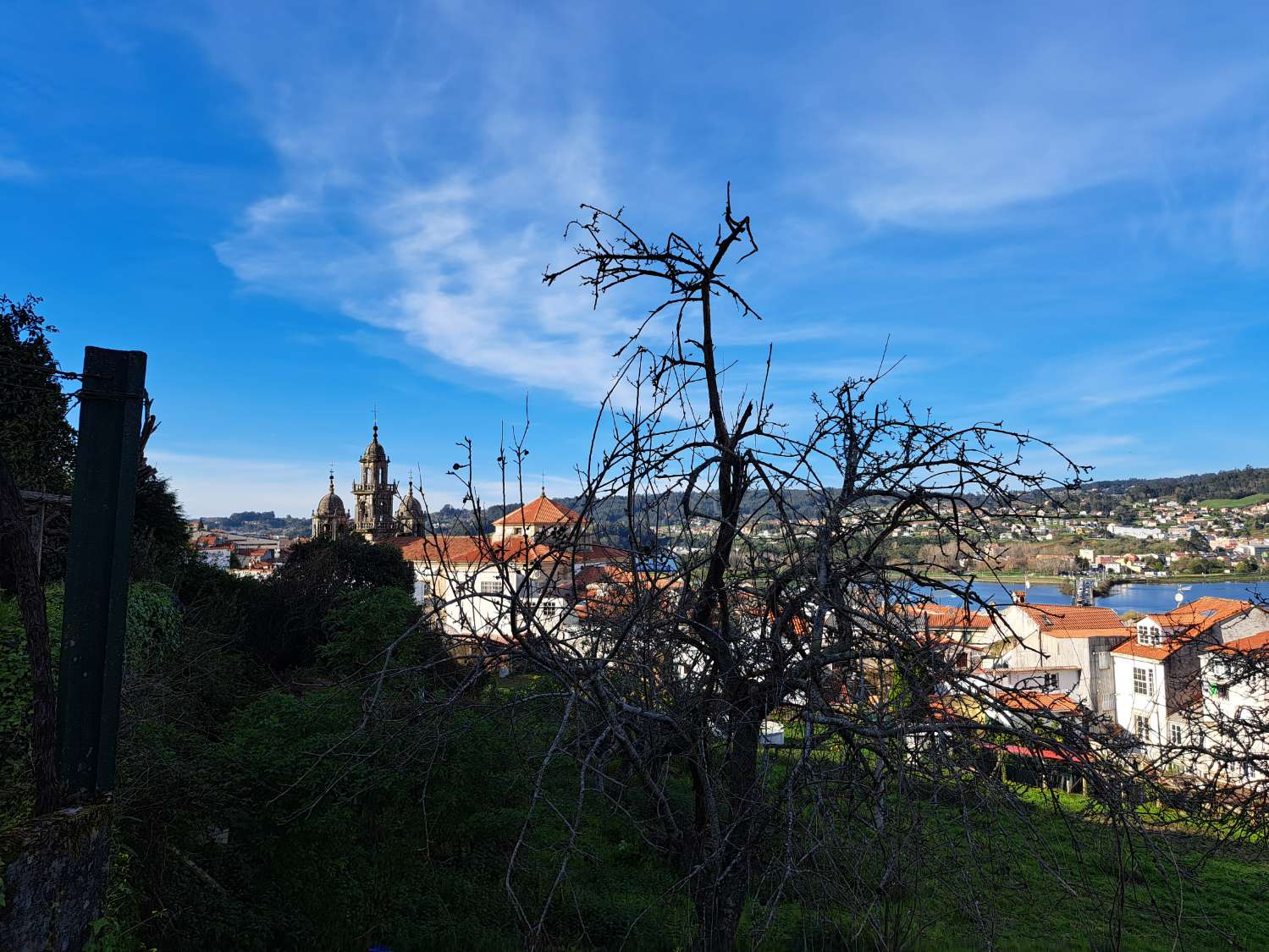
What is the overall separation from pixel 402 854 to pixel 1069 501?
7.23 m

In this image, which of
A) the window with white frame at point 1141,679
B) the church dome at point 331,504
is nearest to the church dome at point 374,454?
the church dome at point 331,504

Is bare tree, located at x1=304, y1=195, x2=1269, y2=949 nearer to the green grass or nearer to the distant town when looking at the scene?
the distant town

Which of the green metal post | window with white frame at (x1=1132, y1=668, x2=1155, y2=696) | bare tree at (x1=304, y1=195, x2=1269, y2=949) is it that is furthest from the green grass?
the green metal post

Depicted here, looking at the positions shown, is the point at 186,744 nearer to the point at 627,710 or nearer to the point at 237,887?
the point at 237,887

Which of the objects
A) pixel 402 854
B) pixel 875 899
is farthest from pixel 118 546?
pixel 402 854

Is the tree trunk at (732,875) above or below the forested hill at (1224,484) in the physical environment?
below

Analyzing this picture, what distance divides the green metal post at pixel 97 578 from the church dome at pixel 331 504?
59170 mm

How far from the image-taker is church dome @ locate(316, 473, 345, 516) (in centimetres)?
5962

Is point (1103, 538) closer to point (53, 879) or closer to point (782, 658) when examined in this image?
point (782, 658)

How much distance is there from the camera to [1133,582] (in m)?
34.1

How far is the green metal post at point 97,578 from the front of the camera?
114 inches

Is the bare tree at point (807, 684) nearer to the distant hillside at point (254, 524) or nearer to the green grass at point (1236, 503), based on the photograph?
the green grass at point (1236, 503)

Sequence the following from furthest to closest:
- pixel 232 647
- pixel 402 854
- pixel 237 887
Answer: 1. pixel 232 647
2. pixel 402 854
3. pixel 237 887

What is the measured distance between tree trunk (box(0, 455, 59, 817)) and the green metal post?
→ 0.13 feet
